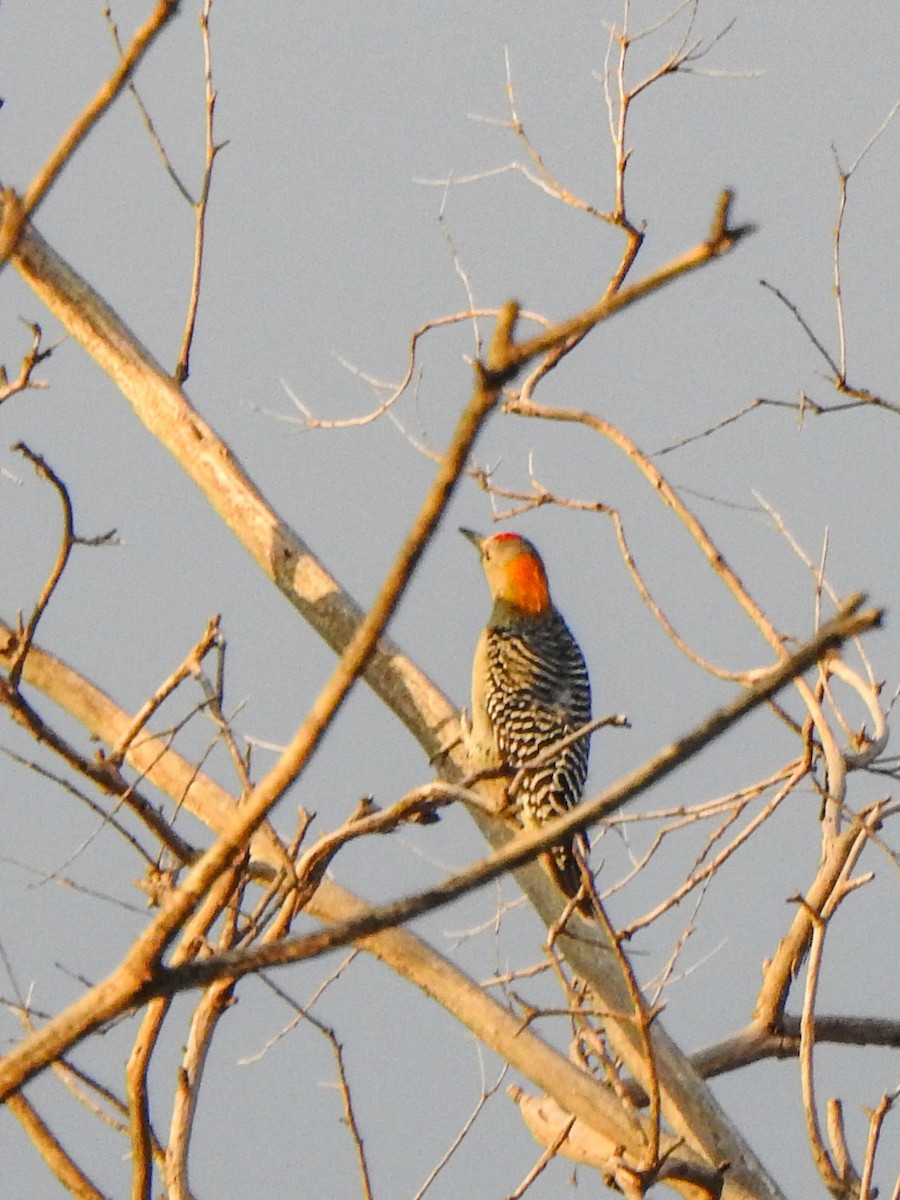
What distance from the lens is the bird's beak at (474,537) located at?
7840mm

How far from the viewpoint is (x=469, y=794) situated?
9.32ft

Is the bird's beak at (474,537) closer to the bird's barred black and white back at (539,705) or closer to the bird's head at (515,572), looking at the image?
the bird's head at (515,572)

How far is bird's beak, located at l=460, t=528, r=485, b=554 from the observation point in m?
7.84

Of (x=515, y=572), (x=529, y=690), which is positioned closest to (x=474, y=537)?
(x=515, y=572)

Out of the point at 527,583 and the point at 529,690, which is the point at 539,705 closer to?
the point at 529,690

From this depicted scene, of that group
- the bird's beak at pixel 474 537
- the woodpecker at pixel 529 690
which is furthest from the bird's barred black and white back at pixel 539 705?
the bird's beak at pixel 474 537

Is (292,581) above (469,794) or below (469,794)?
above

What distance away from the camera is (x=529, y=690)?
21.3 feet

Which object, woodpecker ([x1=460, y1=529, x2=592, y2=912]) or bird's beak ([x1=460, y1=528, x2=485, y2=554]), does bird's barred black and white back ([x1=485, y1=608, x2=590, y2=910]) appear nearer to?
woodpecker ([x1=460, y1=529, x2=592, y2=912])

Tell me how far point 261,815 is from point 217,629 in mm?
1462

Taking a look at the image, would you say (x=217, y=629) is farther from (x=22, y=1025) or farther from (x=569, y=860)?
(x=569, y=860)

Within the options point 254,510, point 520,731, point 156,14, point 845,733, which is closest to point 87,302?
point 254,510

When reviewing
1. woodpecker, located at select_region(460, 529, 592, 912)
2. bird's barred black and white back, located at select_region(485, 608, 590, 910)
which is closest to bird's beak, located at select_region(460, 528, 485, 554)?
woodpecker, located at select_region(460, 529, 592, 912)

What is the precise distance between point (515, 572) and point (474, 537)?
53cm
